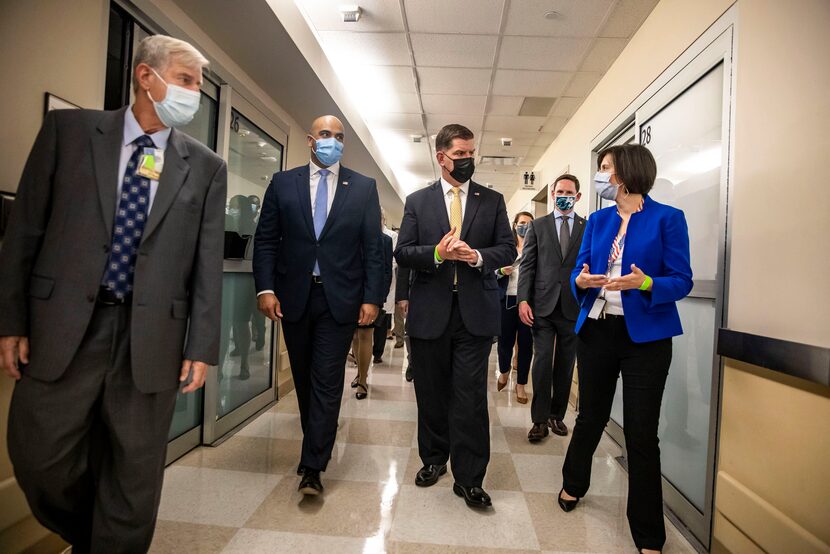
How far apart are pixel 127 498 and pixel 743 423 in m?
2.08

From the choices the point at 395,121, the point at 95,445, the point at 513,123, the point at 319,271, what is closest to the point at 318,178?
the point at 319,271

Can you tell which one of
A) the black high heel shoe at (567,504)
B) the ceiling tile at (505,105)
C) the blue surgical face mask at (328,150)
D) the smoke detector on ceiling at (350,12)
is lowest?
the black high heel shoe at (567,504)

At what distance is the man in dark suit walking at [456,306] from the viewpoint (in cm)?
208

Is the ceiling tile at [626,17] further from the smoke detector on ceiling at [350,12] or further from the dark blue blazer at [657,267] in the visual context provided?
the dark blue blazer at [657,267]

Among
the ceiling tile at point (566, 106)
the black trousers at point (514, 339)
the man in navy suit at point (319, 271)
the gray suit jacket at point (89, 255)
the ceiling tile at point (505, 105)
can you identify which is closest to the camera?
the gray suit jacket at point (89, 255)

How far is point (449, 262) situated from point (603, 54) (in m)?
2.69

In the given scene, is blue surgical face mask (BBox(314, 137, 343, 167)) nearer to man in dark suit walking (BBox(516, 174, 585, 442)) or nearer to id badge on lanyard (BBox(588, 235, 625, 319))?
id badge on lanyard (BBox(588, 235, 625, 319))

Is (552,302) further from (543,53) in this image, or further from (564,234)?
(543,53)

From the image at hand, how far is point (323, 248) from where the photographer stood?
2.18m

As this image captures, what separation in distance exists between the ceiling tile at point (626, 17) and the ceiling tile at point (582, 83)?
2.38 ft

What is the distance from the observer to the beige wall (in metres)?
1.40

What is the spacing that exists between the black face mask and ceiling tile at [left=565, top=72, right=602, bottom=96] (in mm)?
2609

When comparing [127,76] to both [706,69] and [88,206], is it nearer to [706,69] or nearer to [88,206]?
[88,206]

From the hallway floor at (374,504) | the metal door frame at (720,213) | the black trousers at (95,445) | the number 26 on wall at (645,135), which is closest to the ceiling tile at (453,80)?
the number 26 on wall at (645,135)
